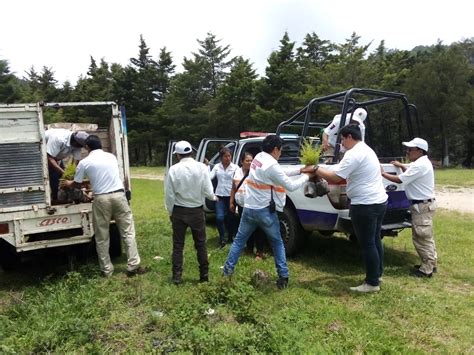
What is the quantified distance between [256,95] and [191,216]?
33.5m

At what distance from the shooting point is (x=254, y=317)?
401cm

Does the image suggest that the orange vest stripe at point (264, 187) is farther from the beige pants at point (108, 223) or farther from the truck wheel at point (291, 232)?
the beige pants at point (108, 223)

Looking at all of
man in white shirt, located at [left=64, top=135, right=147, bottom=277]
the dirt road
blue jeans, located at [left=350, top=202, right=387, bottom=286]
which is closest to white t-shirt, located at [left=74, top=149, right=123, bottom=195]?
man in white shirt, located at [left=64, top=135, right=147, bottom=277]

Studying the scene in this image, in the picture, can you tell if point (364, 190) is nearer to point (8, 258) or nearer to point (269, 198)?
point (269, 198)

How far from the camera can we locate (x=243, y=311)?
4.13 meters

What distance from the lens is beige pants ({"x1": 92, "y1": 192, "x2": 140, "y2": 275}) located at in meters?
5.48

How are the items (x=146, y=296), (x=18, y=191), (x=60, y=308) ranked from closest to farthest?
1. (x=60, y=308)
2. (x=146, y=296)
3. (x=18, y=191)

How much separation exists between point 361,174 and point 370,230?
0.64m

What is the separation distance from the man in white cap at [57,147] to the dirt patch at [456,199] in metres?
9.63

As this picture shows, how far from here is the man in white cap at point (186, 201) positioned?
521 centimetres

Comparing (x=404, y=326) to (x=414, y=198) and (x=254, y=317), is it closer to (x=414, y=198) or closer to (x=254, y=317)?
(x=254, y=317)

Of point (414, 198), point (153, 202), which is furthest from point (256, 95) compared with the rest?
point (414, 198)

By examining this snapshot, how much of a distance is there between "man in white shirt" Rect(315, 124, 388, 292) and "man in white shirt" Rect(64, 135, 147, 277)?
8.60 ft

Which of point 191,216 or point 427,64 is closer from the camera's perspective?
point 191,216
